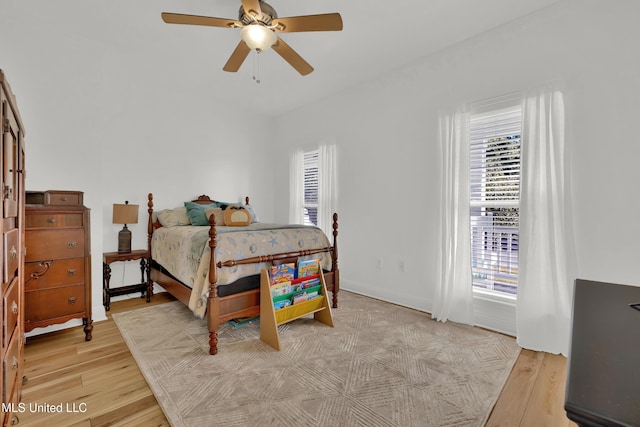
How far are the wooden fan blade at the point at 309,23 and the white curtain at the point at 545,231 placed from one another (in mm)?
1707

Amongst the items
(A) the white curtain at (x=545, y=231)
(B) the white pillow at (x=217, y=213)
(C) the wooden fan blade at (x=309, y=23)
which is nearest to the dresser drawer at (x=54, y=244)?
(B) the white pillow at (x=217, y=213)

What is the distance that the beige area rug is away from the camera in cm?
159

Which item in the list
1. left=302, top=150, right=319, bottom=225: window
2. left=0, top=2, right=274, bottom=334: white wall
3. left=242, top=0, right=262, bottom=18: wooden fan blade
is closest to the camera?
left=242, top=0, right=262, bottom=18: wooden fan blade

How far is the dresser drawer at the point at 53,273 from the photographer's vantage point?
222cm

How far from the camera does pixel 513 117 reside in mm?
2555

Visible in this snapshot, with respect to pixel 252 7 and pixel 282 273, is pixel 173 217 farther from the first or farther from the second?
pixel 252 7

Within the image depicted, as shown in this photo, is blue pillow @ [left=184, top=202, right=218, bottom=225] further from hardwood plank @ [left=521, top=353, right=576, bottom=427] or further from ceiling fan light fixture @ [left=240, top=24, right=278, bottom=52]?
hardwood plank @ [left=521, top=353, right=576, bottom=427]

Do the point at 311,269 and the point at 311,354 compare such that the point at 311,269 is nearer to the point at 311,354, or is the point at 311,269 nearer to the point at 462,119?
the point at 311,354

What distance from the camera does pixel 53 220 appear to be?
7.52 ft

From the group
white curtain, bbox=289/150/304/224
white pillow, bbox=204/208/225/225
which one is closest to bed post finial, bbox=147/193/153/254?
white pillow, bbox=204/208/225/225

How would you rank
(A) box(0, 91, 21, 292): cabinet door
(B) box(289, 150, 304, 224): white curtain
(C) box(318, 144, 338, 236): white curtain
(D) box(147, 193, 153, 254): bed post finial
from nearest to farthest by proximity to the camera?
1. (A) box(0, 91, 21, 292): cabinet door
2. (D) box(147, 193, 153, 254): bed post finial
3. (C) box(318, 144, 338, 236): white curtain
4. (B) box(289, 150, 304, 224): white curtain

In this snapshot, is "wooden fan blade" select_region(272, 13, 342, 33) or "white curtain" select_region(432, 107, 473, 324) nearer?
"wooden fan blade" select_region(272, 13, 342, 33)

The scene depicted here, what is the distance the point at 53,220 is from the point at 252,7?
2.19 m

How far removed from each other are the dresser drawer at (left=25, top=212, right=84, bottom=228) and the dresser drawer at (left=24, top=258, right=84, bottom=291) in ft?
0.94
